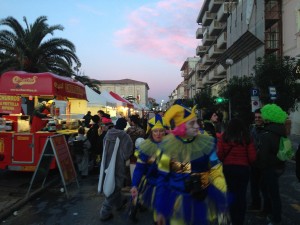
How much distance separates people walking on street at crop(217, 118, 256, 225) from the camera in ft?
16.2

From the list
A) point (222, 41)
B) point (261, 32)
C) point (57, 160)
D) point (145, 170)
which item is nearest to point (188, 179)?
point (145, 170)

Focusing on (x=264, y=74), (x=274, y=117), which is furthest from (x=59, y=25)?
(x=274, y=117)

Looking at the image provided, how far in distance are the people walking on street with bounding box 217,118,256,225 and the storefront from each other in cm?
517

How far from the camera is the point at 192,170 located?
314 cm

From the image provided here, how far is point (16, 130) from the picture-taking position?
9203 millimetres

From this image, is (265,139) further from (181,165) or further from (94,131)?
(94,131)

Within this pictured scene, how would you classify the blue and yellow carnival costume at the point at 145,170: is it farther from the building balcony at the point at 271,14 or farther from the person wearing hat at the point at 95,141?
the building balcony at the point at 271,14

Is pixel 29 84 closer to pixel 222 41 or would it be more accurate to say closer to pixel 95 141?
pixel 95 141

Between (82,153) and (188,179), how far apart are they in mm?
7069

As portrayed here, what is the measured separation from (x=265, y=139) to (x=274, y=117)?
13.8 inches

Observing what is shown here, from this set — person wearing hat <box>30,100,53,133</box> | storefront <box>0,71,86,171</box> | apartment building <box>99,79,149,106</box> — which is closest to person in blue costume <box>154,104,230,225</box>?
storefront <box>0,71,86,171</box>

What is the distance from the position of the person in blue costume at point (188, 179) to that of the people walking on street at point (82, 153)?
6894 millimetres

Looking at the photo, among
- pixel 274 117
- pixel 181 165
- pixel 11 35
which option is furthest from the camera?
pixel 11 35

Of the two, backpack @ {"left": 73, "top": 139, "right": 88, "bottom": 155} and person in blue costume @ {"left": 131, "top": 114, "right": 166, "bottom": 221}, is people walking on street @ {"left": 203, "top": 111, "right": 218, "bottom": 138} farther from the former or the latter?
backpack @ {"left": 73, "top": 139, "right": 88, "bottom": 155}
